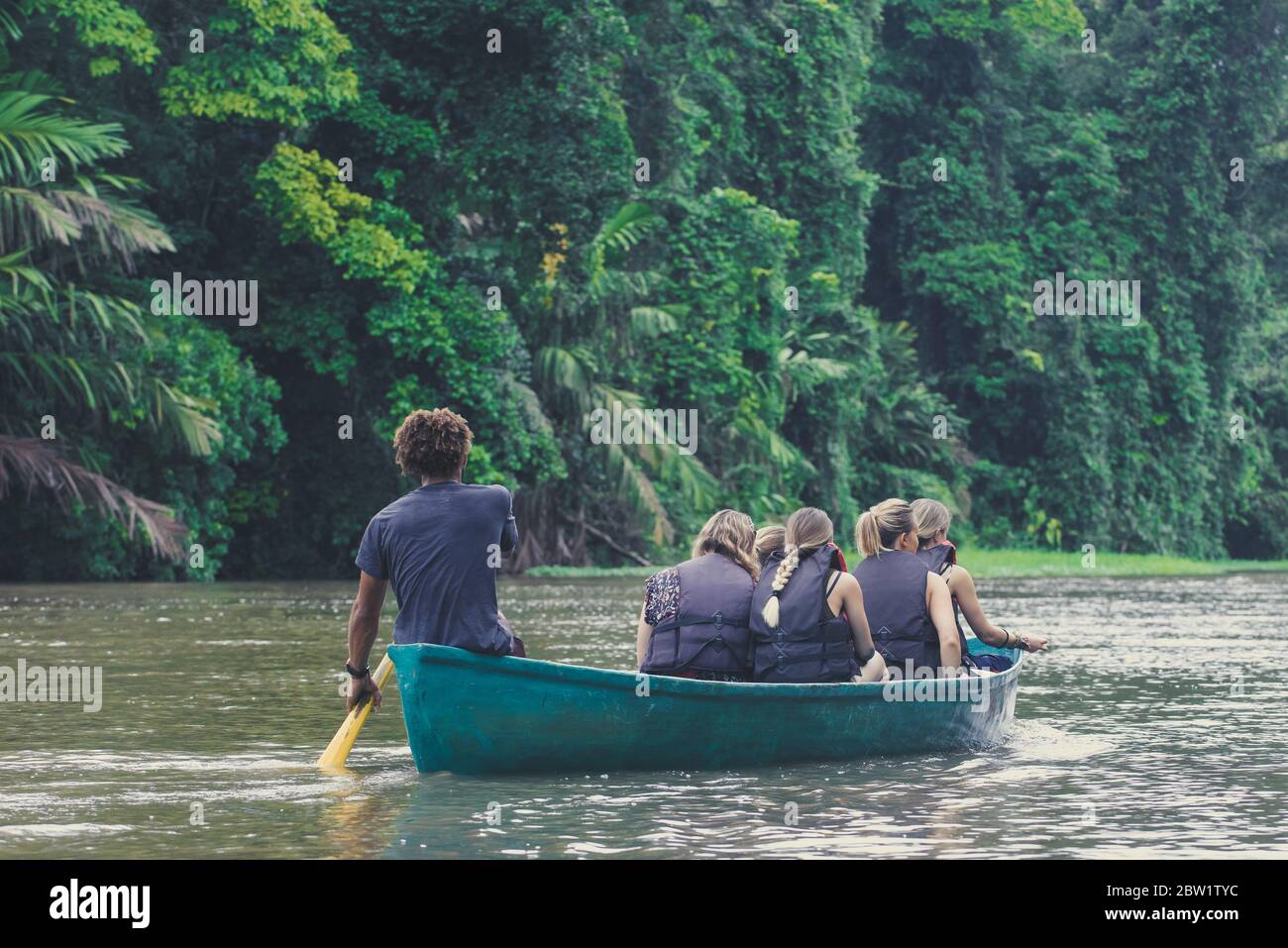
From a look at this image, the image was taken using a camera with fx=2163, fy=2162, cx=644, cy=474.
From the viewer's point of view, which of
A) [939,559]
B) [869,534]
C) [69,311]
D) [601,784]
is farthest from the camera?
[69,311]

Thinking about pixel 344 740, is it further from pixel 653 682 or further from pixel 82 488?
pixel 82 488

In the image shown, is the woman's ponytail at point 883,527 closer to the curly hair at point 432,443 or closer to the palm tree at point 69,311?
the curly hair at point 432,443

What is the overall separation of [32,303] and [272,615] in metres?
6.62

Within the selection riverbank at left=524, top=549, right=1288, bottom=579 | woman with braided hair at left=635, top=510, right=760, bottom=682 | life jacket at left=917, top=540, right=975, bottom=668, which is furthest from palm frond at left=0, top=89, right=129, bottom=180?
woman with braided hair at left=635, top=510, right=760, bottom=682

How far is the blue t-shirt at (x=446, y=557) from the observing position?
9836 millimetres

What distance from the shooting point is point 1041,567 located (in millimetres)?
41781

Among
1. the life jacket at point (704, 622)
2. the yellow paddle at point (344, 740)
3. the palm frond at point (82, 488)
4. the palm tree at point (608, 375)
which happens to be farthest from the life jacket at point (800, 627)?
the palm tree at point (608, 375)

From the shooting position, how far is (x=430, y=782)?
33.4ft

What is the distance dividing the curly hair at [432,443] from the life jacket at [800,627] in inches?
78.7

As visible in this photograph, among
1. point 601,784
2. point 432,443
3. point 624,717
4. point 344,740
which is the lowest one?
point 601,784

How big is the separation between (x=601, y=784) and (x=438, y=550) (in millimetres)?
1409

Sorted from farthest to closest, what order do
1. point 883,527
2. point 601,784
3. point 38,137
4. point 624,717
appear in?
point 38,137 → point 883,527 → point 624,717 → point 601,784

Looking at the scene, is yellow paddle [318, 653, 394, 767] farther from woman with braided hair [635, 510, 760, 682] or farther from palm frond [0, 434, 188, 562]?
palm frond [0, 434, 188, 562]

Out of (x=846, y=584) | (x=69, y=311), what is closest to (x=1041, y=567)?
(x=69, y=311)
